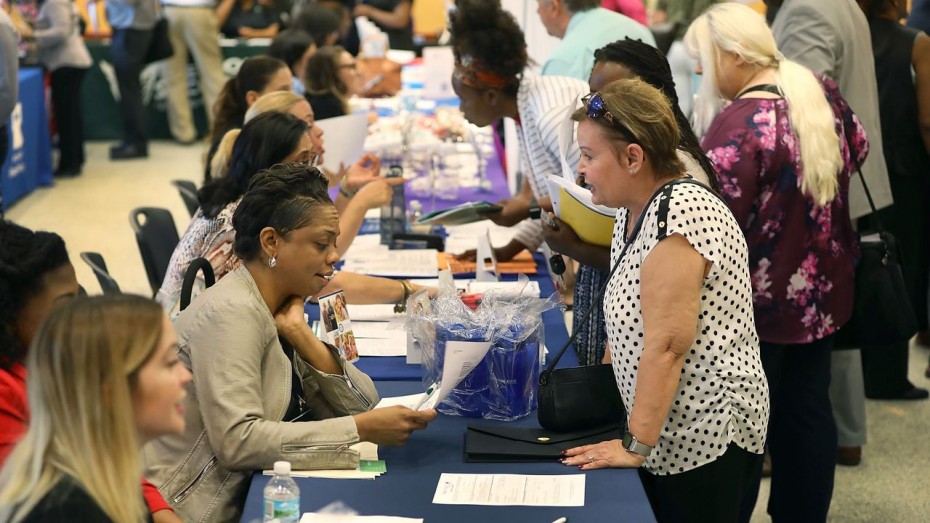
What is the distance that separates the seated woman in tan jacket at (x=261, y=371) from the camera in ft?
7.41

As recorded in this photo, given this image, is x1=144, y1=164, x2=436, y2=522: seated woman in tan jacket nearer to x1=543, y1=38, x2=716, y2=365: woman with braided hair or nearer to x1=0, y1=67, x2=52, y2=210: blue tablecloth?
x1=543, y1=38, x2=716, y2=365: woman with braided hair

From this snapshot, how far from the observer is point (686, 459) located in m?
2.31

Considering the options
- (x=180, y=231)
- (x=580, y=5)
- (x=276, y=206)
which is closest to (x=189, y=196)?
(x=580, y=5)

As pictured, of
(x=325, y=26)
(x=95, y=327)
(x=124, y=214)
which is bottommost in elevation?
(x=124, y=214)

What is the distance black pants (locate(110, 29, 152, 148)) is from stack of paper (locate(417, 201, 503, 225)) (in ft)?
21.1

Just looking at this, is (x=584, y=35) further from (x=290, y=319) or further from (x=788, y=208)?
(x=290, y=319)

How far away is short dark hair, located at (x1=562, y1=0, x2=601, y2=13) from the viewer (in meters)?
4.64

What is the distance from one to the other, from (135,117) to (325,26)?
10.4 ft

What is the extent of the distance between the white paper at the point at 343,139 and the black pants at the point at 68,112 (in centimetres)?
479

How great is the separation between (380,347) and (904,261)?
9.03 feet

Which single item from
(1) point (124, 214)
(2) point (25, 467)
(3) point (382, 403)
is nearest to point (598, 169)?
(3) point (382, 403)

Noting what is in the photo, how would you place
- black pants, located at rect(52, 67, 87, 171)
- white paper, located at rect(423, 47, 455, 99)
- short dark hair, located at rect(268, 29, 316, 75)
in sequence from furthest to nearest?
black pants, located at rect(52, 67, 87, 171) → white paper, located at rect(423, 47, 455, 99) → short dark hair, located at rect(268, 29, 316, 75)

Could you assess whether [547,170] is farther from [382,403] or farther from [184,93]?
[184,93]

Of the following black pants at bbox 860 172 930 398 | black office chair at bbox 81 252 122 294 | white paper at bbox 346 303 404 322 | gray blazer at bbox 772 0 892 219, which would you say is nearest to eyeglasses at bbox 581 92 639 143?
white paper at bbox 346 303 404 322
